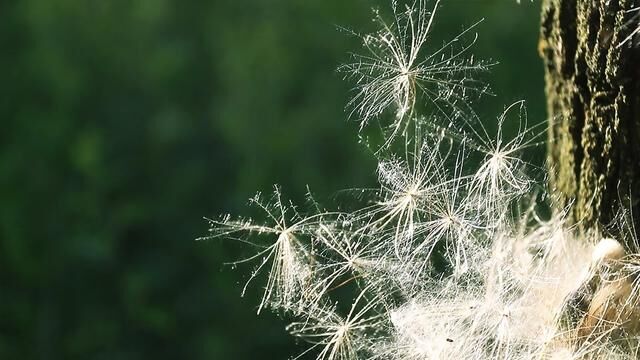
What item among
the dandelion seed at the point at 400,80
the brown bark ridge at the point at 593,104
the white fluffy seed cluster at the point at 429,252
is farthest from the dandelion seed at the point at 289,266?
the brown bark ridge at the point at 593,104

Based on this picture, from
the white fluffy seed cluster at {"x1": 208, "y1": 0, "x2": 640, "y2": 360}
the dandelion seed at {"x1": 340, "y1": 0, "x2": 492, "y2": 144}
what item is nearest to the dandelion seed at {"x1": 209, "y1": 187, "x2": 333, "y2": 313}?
the white fluffy seed cluster at {"x1": 208, "y1": 0, "x2": 640, "y2": 360}

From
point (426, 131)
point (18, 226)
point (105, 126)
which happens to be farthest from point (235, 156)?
point (426, 131)

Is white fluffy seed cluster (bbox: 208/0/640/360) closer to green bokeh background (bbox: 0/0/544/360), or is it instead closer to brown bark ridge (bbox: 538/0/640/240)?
brown bark ridge (bbox: 538/0/640/240)

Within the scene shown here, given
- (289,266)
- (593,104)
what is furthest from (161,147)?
(593,104)

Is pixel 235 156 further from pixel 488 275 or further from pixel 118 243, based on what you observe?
pixel 488 275

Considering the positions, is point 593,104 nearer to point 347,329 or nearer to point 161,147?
point 347,329
